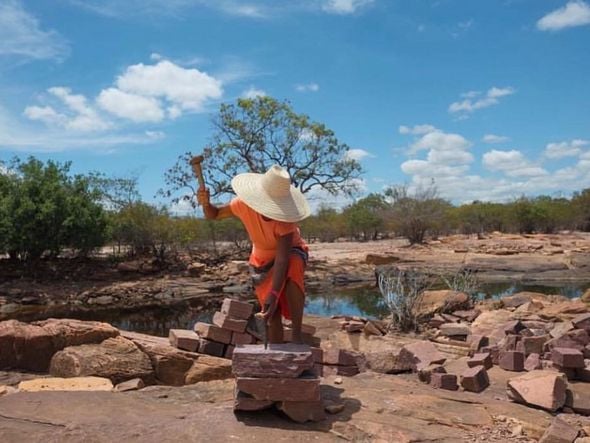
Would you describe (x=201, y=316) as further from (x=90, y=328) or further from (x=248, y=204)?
(x=248, y=204)

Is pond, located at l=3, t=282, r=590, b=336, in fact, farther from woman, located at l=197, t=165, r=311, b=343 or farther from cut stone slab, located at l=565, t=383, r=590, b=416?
woman, located at l=197, t=165, r=311, b=343

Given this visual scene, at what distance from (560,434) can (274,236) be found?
8.06 ft

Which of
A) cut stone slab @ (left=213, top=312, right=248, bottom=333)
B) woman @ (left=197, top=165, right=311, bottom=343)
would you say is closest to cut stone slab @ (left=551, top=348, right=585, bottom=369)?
woman @ (left=197, top=165, right=311, bottom=343)

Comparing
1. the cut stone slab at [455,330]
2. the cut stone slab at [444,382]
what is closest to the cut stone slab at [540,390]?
the cut stone slab at [444,382]

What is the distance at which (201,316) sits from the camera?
51.5ft

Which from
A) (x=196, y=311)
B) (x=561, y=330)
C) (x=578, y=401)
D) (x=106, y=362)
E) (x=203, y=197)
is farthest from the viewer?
(x=196, y=311)

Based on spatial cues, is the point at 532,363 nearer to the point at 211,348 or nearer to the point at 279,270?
the point at 211,348

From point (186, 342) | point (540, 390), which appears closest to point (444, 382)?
point (540, 390)

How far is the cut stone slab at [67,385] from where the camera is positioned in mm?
4703

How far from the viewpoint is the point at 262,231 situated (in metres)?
4.32

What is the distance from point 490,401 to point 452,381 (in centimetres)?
61

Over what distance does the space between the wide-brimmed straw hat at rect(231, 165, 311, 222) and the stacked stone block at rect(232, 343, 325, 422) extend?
990 mm

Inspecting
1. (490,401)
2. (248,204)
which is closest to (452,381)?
(490,401)

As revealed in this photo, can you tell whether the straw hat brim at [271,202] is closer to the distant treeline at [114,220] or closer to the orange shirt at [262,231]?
the orange shirt at [262,231]
